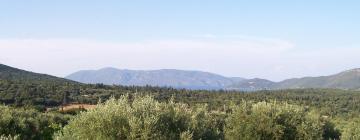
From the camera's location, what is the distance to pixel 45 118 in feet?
161

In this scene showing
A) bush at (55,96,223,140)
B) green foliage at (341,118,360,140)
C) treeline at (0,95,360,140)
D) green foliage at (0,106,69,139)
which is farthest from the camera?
green foliage at (341,118,360,140)

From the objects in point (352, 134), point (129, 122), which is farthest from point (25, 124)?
point (352, 134)

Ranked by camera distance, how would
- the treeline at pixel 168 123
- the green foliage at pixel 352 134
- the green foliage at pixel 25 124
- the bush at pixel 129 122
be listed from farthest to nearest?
the green foliage at pixel 352 134 < the green foliage at pixel 25 124 < the treeline at pixel 168 123 < the bush at pixel 129 122

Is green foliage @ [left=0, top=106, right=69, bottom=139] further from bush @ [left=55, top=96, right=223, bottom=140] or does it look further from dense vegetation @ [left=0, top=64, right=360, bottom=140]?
bush @ [left=55, top=96, right=223, bottom=140]

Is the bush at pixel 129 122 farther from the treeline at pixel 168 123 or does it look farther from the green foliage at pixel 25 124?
the green foliage at pixel 25 124

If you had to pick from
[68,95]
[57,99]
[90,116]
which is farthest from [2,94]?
[90,116]

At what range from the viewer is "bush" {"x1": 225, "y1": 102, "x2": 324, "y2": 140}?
31.2m

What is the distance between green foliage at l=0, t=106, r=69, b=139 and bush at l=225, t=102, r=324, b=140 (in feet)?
41.7

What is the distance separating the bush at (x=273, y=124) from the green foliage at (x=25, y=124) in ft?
41.7

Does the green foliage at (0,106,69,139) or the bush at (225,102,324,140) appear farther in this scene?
the green foliage at (0,106,69,139)

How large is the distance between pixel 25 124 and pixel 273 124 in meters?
20.4

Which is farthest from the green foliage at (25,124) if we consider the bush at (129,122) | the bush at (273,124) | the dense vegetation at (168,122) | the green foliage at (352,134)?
the green foliage at (352,134)

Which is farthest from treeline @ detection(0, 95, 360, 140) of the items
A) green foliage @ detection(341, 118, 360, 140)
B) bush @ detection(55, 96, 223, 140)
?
green foliage @ detection(341, 118, 360, 140)

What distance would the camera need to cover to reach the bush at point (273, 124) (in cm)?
3120
